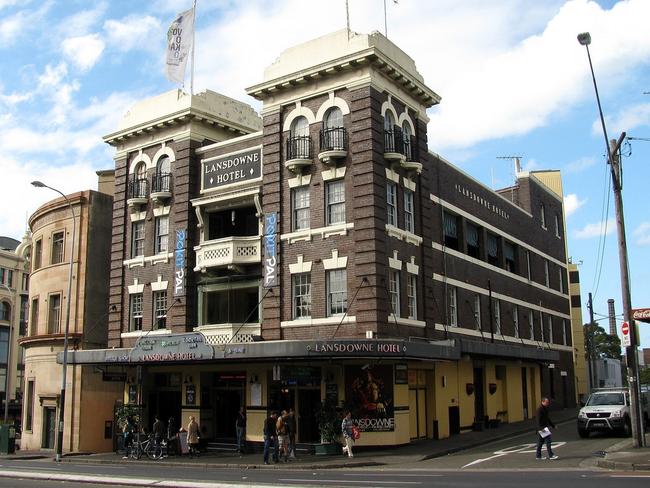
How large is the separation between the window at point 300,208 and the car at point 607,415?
12.5 metres

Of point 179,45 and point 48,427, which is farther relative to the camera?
point 48,427

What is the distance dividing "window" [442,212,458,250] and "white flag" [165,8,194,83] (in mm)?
13885

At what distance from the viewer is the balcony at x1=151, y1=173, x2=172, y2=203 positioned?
32594 millimetres

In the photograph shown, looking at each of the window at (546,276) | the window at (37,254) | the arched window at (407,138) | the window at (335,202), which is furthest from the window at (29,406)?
the window at (546,276)

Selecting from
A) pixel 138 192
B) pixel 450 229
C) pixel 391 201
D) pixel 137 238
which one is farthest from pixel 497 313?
pixel 138 192

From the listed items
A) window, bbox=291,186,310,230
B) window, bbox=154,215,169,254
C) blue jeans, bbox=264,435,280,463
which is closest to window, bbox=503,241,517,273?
window, bbox=291,186,310,230

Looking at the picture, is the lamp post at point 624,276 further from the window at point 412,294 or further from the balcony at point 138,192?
the balcony at point 138,192

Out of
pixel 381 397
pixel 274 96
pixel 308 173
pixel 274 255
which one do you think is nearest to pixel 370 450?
pixel 381 397

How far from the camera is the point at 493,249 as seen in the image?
39.3 metres

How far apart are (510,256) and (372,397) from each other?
18.5 meters

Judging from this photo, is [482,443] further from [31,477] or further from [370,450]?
[31,477]

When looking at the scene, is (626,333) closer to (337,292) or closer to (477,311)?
(337,292)

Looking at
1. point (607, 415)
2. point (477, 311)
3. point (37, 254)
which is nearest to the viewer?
point (607, 415)

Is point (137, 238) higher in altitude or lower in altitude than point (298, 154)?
lower
